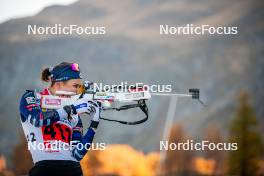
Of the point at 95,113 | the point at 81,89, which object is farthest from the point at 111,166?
the point at 95,113

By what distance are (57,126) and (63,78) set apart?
13.6 inches

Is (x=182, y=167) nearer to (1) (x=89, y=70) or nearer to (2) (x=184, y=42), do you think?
(1) (x=89, y=70)

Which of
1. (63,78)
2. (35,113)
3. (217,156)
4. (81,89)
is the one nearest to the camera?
(35,113)

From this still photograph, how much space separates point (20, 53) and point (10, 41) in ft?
56.2

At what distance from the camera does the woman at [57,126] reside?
446 centimetres

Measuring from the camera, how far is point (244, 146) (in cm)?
2648

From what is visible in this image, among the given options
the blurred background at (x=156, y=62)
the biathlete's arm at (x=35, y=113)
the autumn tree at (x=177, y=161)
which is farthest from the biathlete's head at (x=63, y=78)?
the blurred background at (x=156, y=62)

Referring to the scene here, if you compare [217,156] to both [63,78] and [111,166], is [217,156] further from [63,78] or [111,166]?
[63,78]

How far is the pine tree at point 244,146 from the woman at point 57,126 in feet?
70.5

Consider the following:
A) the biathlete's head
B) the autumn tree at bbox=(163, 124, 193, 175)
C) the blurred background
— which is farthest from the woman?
the blurred background

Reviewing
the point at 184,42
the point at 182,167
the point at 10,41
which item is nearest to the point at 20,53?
the point at 10,41

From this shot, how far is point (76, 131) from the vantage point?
15.5 ft

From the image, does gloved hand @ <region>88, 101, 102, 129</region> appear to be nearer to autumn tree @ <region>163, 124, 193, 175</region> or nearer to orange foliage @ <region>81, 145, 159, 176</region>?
orange foliage @ <region>81, 145, 159, 176</region>

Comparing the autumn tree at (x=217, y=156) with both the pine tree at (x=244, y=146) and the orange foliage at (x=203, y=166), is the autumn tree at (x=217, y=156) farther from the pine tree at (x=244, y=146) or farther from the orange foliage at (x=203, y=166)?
the pine tree at (x=244, y=146)
